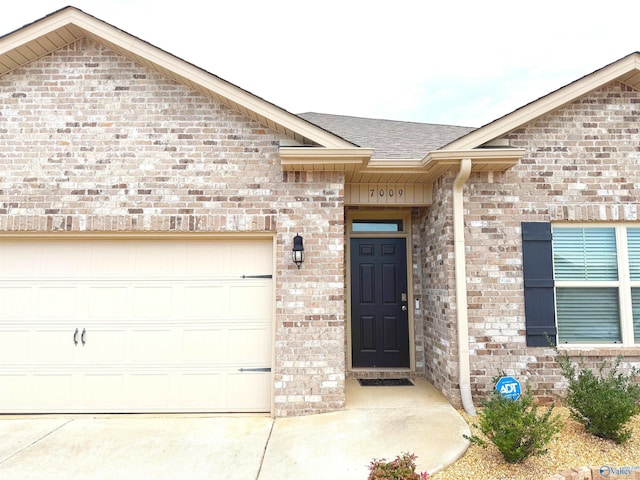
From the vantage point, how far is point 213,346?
505 cm

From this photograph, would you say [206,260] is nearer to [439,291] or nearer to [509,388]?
[439,291]

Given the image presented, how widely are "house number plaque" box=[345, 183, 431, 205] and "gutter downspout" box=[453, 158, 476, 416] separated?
0.68 m

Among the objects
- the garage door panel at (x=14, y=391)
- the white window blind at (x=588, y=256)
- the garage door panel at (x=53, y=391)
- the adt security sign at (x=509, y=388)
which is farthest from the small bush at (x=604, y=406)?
the garage door panel at (x=14, y=391)

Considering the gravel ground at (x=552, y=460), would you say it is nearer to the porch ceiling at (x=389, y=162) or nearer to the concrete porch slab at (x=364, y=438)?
the concrete porch slab at (x=364, y=438)

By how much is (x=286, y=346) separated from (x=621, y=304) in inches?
169

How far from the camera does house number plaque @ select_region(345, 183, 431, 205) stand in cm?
568

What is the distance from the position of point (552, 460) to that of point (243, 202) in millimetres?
4100

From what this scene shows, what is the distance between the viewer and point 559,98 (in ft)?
16.8

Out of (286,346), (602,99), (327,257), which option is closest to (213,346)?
(286,346)

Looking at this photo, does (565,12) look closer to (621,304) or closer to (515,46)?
(515,46)

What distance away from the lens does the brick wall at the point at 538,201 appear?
A: 5.02 metres

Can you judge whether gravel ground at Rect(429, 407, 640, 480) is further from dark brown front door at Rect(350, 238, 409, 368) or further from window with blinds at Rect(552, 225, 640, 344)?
dark brown front door at Rect(350, 238, 409, 368)

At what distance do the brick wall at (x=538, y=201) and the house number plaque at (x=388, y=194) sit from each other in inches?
28.8

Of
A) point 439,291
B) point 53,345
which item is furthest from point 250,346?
point 439,291
